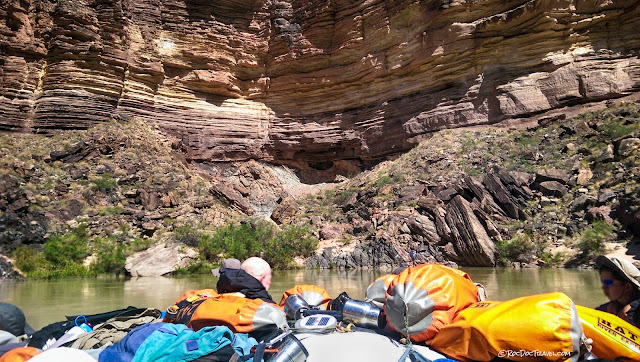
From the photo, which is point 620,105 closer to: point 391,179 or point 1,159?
point 391,179

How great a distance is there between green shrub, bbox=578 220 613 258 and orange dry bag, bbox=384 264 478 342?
968cm

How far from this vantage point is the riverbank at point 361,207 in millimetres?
13039

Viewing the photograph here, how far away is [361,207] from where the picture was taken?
62.4 feet

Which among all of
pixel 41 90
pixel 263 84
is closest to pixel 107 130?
pixel 41 90

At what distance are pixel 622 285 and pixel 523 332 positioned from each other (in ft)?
3.27

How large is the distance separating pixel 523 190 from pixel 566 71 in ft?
29.9

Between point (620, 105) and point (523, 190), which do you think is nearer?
point (523, 190)

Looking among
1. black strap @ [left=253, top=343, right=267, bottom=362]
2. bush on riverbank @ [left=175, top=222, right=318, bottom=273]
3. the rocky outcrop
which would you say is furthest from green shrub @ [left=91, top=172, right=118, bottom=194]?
black strap @ [left=253, top=343, right=267, bottom=362]

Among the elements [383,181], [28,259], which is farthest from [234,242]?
[383,181]

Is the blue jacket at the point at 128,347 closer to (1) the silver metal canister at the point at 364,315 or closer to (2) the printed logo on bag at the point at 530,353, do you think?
(1) the silver metal canister at the point at 364,315

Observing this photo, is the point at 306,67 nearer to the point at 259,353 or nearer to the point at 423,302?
the point at 423,302

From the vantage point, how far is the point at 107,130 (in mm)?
23297

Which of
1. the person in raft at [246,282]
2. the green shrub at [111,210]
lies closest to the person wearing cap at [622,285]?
the person in raft at [246,282]

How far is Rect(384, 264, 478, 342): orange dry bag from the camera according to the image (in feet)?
9.84
